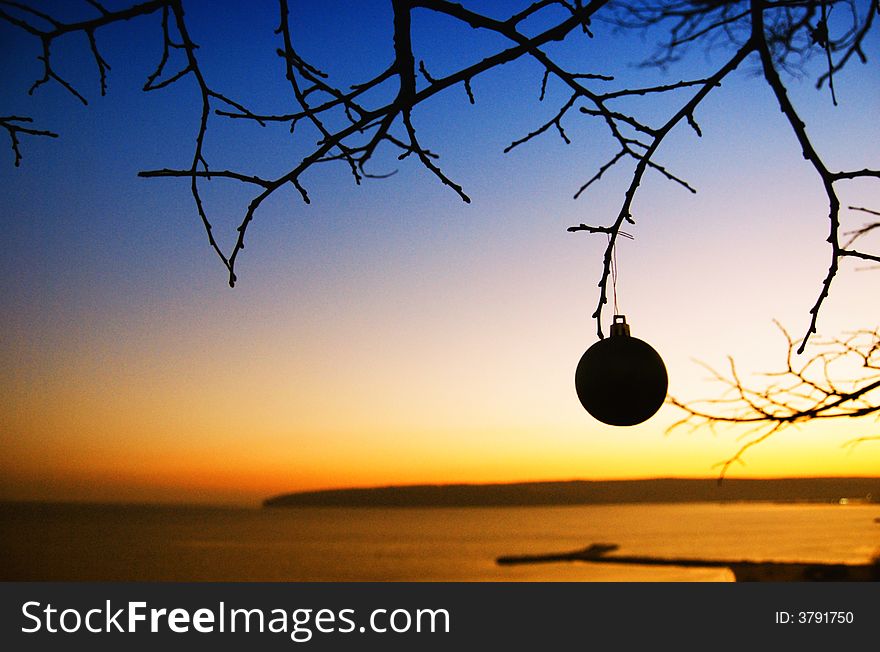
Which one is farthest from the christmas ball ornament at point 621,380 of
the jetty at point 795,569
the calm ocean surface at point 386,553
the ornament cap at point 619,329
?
the calm ocean surface at point 386,553

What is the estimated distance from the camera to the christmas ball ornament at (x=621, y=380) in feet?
5.29

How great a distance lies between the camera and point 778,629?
293 cm

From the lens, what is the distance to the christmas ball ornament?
5.29 ft

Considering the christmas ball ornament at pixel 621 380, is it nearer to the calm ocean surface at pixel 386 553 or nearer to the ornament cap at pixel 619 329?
the ornament cap at pixel 619 329

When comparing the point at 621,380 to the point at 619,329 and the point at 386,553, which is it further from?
the point at 386,553

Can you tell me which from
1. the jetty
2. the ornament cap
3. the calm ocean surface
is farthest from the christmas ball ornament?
the calm ocean surface

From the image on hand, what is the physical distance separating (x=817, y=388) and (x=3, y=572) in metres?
57.3

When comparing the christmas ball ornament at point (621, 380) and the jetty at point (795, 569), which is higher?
the christmas ball ornament at point (621, 380)

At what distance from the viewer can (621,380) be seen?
161cm

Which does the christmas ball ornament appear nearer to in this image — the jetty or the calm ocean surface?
the jetty

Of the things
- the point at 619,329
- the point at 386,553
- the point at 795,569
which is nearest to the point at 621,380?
the point at 619,329

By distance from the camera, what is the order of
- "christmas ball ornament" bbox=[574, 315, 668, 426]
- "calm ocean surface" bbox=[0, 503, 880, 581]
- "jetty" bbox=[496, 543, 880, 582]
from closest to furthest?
"christmas ball ornament" bbox=[574, 315, 668, 426]
"jetty" bbox=[496, 543, 880, 582]
"calm ocean surface" bbox=[0, 503, 880, 581]

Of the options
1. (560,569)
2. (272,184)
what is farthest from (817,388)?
(560,569)

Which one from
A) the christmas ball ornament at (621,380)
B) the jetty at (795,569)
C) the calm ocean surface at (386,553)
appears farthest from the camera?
the calm ocean surface at (386,553)
